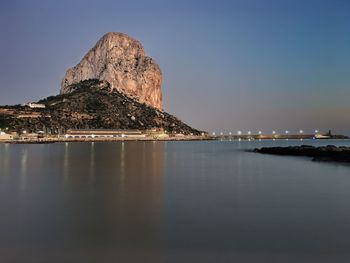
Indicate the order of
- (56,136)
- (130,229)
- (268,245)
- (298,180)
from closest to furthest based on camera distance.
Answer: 1. (268,245)
2. (130,229)
3. (298,180)
4. (56,136)

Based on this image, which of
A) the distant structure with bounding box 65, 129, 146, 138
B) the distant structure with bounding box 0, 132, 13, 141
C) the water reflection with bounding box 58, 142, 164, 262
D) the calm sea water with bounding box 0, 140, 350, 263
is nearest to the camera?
the calm sea water with bounding box 0, 140, 350, 263

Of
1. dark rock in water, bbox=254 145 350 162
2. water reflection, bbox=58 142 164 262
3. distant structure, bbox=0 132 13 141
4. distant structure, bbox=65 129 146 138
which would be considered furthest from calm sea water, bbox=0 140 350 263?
distant structure, bbox=65 129 146 138

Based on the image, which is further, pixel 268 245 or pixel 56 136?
pixel 56 136

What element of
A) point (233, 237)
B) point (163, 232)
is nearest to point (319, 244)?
point (233, 237)

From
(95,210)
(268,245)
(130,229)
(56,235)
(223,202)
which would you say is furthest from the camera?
(223,202)

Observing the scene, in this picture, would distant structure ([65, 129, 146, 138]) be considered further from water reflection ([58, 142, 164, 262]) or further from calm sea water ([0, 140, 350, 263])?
water reflection ([58, 142, 164, 262])

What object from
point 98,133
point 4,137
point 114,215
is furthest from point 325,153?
point 98,133

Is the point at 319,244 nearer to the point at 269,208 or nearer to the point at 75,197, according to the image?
the point at 269,208

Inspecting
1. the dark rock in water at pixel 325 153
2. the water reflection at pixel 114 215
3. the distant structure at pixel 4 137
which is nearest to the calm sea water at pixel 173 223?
the water reflection at pixel 114 215

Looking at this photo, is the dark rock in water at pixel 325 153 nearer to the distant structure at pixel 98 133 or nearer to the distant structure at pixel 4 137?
the distant structure at pixel 4 137

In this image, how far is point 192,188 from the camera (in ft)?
75.2

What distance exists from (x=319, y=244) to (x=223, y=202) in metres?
7.47

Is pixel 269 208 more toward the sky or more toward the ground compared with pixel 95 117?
more toward the ground

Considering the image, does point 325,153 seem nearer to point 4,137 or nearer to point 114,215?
point 114,215
